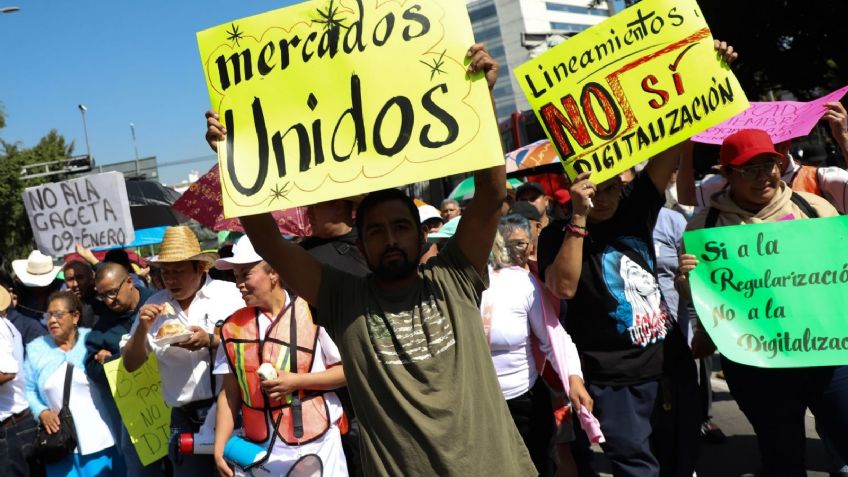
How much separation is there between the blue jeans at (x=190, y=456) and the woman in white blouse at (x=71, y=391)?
4.90 ft

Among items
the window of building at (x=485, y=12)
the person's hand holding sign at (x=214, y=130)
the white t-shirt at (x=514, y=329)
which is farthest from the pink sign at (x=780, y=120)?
the window of building at (x=485, y=12)

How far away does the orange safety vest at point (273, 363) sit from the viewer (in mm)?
3658

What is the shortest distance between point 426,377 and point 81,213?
622cm

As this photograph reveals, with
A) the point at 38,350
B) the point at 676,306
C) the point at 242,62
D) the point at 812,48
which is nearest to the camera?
the point at 242,62

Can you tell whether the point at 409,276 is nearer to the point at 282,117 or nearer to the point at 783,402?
the point at 282,117

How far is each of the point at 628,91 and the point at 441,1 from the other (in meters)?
1.31

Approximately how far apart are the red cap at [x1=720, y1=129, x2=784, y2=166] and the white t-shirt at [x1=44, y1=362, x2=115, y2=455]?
451 cm

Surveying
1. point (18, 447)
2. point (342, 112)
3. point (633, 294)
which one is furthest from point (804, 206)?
point (18, 447)

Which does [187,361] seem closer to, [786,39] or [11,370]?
[11,370]

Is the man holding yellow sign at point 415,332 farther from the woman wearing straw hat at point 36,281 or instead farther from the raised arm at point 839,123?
the woman wearing straw hat at point 36,281

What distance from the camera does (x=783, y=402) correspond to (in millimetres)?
3621

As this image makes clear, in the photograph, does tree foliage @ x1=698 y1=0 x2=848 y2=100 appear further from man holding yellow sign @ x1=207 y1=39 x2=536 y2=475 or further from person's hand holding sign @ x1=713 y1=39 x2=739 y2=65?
man holding yellow sign @ x1=207 y1=39 x2=536 y2=475

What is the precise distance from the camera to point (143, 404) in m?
5.12

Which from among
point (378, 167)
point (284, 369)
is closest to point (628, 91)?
point (378, 167)
